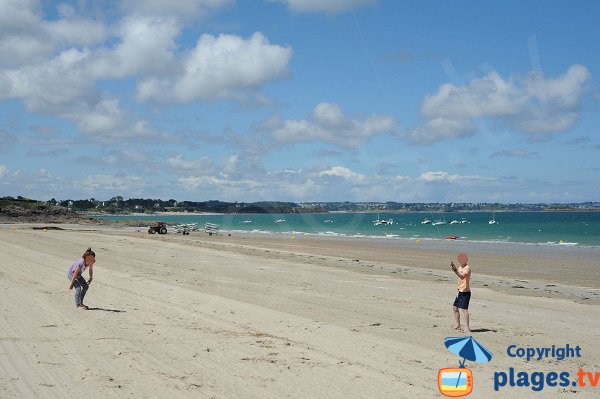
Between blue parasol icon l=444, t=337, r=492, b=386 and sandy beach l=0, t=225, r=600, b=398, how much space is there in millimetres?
146

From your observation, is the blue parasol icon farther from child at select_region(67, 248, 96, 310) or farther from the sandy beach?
child at select_region(67, 248, 96, 310)

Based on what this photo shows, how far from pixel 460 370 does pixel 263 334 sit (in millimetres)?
3951

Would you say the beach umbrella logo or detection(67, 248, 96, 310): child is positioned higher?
detection(67, 248, 96, 310): child

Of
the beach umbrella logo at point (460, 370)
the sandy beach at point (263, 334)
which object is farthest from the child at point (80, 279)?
the beach umbrella logo at point (460, 370)

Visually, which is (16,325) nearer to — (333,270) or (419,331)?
(419,331)

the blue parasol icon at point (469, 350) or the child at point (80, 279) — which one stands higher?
the child at point (80, 279)

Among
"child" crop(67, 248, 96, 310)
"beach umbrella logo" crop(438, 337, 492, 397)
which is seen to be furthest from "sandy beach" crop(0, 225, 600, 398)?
"child" crop(67, 248, 96, 310)

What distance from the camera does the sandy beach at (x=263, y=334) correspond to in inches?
313

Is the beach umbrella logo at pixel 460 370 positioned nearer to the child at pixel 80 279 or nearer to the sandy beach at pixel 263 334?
the sandy beach at pixel 263 334

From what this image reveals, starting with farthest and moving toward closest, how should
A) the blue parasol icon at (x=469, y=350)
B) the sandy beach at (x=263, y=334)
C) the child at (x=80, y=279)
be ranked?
the child at (x=80, y=279)
the blue parasol icon at (x=469, y=350)
the sandy beach at (x=263, y=334)

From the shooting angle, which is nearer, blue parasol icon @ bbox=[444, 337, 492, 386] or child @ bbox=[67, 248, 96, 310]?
blue parasol icon @ bbox=[444, 337, 492, 386]

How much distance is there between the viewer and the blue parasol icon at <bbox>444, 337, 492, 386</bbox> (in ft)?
30.7

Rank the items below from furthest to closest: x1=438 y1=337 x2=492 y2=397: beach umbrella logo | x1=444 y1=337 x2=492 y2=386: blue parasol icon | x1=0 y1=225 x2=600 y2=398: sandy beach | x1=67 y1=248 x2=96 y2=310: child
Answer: x1=67 y1=248 x2=96 y2=310: child, x1=444 y1=337 x2=492 y2=386: blue parasol icon, x1=0 y1=225 x2=600 y2=398: sandy beach, x1=438 y1=337 x2=492 y2=397: beach umbrella logo

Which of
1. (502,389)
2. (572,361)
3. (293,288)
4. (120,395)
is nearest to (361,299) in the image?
(293,288)
